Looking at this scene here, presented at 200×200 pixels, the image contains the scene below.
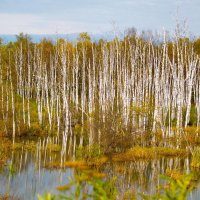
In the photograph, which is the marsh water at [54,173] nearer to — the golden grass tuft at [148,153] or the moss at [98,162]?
the moss at [98,162]

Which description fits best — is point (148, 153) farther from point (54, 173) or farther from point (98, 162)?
point (54, 173)

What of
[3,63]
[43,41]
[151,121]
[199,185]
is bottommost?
[199,185]

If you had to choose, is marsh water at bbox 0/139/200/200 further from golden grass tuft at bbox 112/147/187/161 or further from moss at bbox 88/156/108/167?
golden grass tuft at bbox 112/147/187/161

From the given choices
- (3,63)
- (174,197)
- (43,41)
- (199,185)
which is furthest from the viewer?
(43,41)

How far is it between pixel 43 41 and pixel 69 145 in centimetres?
3569

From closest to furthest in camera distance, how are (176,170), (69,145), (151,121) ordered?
(176,170)
(69,145)
(151,121)

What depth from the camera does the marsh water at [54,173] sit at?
17.1 m

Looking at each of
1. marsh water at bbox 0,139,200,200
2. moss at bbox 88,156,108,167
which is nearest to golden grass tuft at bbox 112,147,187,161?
marsh water at bbox 0,139,200,200

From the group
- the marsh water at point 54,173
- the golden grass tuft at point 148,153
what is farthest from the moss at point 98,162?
the golden grass tuft at point 148,153

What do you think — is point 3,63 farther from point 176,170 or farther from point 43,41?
point 176,170

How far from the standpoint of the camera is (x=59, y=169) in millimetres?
21656

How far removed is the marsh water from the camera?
17.1m

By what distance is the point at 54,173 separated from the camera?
67.8 feet

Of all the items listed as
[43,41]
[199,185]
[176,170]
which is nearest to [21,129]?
[176,170]
